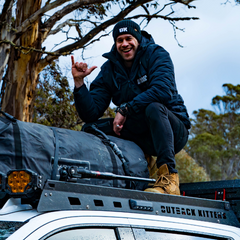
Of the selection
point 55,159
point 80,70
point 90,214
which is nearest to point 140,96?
point 80,70

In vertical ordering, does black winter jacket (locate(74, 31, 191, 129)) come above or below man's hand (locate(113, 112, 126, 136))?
above

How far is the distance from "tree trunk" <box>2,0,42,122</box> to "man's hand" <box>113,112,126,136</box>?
5.59 meters

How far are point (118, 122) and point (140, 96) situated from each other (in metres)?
0.29

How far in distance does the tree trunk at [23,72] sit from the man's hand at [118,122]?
5.59 meters

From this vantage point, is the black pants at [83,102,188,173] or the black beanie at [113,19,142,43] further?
the black beanie at [113,19,142,43]

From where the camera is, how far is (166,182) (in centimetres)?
286

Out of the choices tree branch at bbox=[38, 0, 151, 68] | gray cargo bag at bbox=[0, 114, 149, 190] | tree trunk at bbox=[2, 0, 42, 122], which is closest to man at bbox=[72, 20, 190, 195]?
gray cargo bag at bbox=[0, 114, 149, 190]

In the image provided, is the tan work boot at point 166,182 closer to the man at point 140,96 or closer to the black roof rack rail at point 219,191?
the man at point 140,96

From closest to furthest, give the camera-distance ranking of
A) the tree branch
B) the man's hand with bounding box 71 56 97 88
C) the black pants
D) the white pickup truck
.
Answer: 1. the white pickup truck
2. the black pants
3. the man's hand with bounding box 71 56 97 88
4. the tree branch

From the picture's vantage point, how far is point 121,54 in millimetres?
3469

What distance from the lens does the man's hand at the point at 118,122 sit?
3.23 meters

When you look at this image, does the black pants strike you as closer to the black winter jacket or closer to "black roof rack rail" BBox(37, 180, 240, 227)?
the black winter jacket

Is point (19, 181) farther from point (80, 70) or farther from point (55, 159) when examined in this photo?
point (80, 70)

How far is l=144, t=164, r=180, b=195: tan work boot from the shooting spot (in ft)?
9.26
